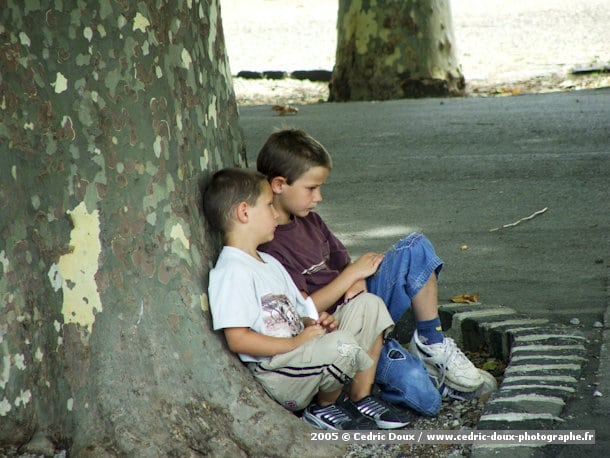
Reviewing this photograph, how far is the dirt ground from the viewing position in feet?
47.0

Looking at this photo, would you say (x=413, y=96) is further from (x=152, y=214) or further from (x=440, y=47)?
(x=152, y=214)

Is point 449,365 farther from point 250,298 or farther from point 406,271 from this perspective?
point 250,298

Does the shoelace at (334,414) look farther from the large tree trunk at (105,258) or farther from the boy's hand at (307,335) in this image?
the boy's hand at (307,335)

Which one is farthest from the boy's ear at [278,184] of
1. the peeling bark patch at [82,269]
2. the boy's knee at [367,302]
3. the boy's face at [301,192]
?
the peeling bark patch at [82,269]

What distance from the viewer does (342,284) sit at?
3951 mm

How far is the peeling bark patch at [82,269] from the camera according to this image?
10.8 ft

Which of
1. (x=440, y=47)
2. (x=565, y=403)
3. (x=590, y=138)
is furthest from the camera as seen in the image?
(x=440, y=47)

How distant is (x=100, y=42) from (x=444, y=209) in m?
3.81

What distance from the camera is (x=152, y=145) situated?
338 cm

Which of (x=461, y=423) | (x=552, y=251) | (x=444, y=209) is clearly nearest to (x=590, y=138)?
(x=444, y=209)

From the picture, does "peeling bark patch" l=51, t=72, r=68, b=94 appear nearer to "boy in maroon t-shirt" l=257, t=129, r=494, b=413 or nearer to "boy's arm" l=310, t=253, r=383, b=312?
"boy in maroon t-shirt" l=257, t=129, r=494, b=413

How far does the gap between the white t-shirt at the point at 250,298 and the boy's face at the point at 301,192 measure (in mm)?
321

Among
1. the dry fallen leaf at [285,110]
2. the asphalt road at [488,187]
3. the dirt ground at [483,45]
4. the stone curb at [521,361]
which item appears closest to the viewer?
the stone curb at [521,361]

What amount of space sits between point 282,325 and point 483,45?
1391 centimetres
